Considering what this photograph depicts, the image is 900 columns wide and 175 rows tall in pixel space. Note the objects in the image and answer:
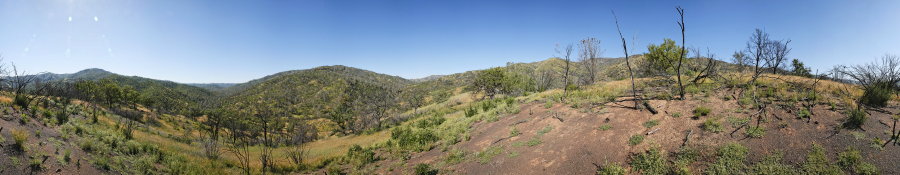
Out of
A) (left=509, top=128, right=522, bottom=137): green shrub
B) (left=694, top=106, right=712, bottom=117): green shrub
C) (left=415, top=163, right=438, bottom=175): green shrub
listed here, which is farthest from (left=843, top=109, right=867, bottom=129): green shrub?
(left=415, top=163, right=438, bottom=175): green shrub

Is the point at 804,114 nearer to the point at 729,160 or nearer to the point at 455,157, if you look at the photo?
the point at 729,160

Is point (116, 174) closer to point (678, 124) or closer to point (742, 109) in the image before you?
point (678, 124)

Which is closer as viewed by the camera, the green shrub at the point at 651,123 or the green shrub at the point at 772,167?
the green shrub at the point at 772,167

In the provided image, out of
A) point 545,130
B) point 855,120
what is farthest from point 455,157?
point 855,120

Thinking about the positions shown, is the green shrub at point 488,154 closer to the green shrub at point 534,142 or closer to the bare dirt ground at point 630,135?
the bare dirt ground at point 630,135

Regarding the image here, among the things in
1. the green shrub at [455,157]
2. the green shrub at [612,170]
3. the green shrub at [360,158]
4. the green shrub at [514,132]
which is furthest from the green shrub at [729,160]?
the green shrub at [360,158]

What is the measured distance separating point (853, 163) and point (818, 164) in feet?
1.63

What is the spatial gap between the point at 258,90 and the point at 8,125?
140648mm

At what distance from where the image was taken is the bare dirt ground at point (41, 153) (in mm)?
8469

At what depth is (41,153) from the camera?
9383 mm

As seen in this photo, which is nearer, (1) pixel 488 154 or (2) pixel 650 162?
(2) pixel 650 162

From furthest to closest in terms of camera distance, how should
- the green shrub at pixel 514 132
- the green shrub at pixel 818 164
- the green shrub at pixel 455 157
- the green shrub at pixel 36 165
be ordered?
the green shrub at pixel 514 132, the green shrub at pixel 455 157, the green shrub at pixel 36 165, the green shrub at pixel 818 164

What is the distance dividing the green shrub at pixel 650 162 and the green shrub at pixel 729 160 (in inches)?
32.9

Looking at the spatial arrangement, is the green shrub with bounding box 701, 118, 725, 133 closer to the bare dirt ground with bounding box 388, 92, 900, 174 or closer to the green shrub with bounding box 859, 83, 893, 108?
the bare dirt ground with bounding box 388, 92, 900, 174
